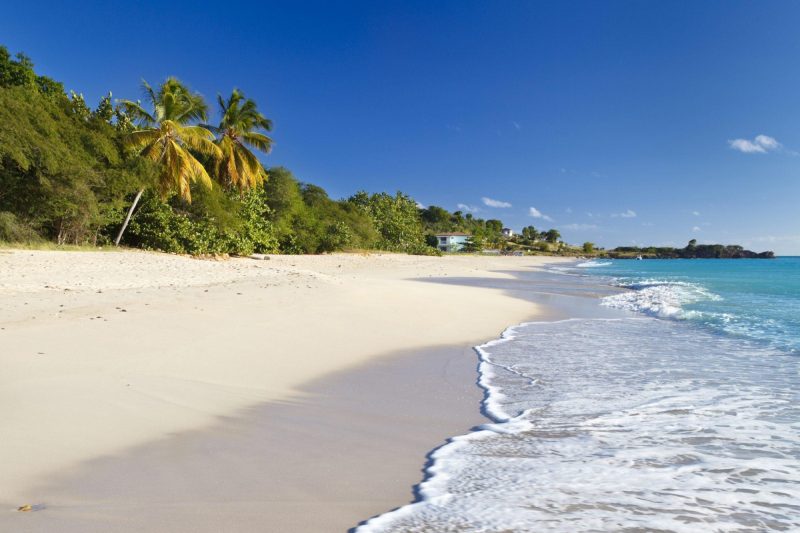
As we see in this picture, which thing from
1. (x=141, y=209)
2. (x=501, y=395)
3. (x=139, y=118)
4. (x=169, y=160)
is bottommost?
(x=501, y=395)

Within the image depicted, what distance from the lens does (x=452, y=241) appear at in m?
87.4

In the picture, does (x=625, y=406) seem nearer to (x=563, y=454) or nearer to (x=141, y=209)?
(x=563, y=454)

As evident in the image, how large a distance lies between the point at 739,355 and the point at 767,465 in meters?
4.30

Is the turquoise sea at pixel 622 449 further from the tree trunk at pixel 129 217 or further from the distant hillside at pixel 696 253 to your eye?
the distant hillside at pixel 696 253

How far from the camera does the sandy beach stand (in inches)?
93.8

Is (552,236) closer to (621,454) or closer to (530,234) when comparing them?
(530,234)

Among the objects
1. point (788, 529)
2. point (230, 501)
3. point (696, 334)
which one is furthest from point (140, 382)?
point (696, 334)

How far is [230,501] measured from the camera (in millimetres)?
2328

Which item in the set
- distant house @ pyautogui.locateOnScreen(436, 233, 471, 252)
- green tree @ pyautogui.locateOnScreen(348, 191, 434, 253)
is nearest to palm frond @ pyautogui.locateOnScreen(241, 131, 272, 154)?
green tree @ pyautogui.locateOnScreen(348, 191, 434, 253)

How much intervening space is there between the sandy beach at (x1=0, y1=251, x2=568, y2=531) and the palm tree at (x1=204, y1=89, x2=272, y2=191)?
53.3ft

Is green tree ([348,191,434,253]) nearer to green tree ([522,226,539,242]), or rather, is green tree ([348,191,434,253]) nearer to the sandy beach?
the sandy beach

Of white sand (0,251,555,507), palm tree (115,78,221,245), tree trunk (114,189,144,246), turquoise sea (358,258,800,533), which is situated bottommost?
turquoise sea (358,258,800,533)

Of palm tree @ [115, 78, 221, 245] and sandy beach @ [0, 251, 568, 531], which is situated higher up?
palm tree @ [115, 78, 221, 245]

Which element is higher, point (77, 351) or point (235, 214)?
point (235, 214)
